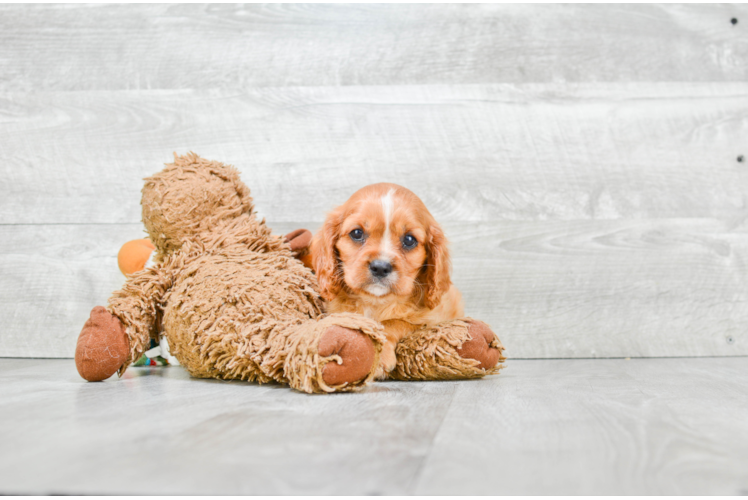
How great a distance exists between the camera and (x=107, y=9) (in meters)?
2.07

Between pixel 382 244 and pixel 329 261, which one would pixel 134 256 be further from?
pixel 382 244

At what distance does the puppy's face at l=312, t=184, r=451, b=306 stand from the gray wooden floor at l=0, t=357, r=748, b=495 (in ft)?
0.75

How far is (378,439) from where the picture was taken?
2.65 feet

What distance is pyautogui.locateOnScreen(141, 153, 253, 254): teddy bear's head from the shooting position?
4.66ft

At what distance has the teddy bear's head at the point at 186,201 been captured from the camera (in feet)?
4.66

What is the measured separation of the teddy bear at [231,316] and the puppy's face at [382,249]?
9cm

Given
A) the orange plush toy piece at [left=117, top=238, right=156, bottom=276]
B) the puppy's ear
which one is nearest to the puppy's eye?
the puppy's ear

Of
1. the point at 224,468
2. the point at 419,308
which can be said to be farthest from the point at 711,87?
the point at 224,468

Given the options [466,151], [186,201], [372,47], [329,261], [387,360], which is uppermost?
[372,47]

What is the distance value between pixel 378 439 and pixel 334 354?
0.30 meters

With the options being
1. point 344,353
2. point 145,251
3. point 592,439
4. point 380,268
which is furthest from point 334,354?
point 145,251

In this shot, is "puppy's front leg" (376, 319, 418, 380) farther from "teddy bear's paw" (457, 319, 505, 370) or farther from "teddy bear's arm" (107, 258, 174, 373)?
"teddy bear's arm" (107, 258, 174, 373)

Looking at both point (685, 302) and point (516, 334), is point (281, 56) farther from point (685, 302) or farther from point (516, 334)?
point (685, 302)

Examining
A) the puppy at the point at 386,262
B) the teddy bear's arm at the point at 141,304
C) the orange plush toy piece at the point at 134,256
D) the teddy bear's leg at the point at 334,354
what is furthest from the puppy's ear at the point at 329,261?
the orange plush toy piece at the point at 134,256
